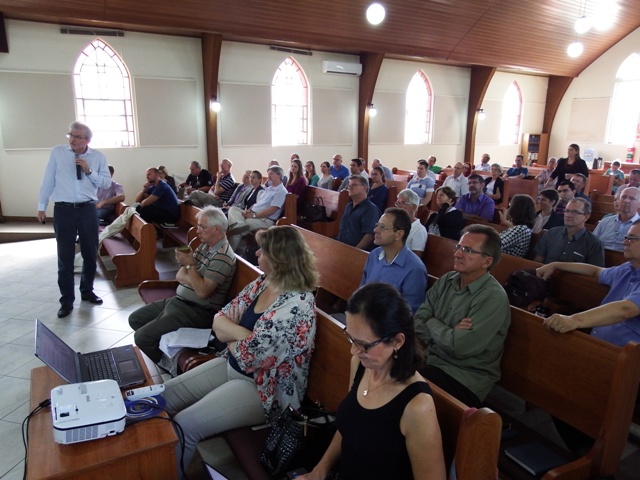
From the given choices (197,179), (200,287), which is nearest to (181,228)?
(197,179)

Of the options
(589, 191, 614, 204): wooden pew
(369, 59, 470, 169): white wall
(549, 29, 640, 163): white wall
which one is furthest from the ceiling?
(589, 191, 614, 204): wooden pew

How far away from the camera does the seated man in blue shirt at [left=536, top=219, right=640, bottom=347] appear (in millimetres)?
1918

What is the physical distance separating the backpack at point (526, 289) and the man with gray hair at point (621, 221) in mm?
1702

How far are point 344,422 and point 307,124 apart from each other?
1026cm

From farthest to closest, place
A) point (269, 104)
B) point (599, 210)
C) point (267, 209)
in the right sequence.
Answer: point (269, 104) → point (599, 210) → point (267, 209)

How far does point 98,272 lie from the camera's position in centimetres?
550

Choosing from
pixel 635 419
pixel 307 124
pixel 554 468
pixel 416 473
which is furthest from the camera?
A: pixel 307 124

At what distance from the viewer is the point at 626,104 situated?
13.8 meters

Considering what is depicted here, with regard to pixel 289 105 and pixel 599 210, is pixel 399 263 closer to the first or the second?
pixel 599 210

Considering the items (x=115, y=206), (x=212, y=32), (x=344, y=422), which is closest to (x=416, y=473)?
(x=344, y=422)

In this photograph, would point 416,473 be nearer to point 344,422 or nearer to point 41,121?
point 344,422

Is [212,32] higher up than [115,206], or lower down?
higher up

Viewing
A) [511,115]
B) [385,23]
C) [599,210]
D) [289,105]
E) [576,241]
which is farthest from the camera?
[511,115]

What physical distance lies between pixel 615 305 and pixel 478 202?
353 cm
